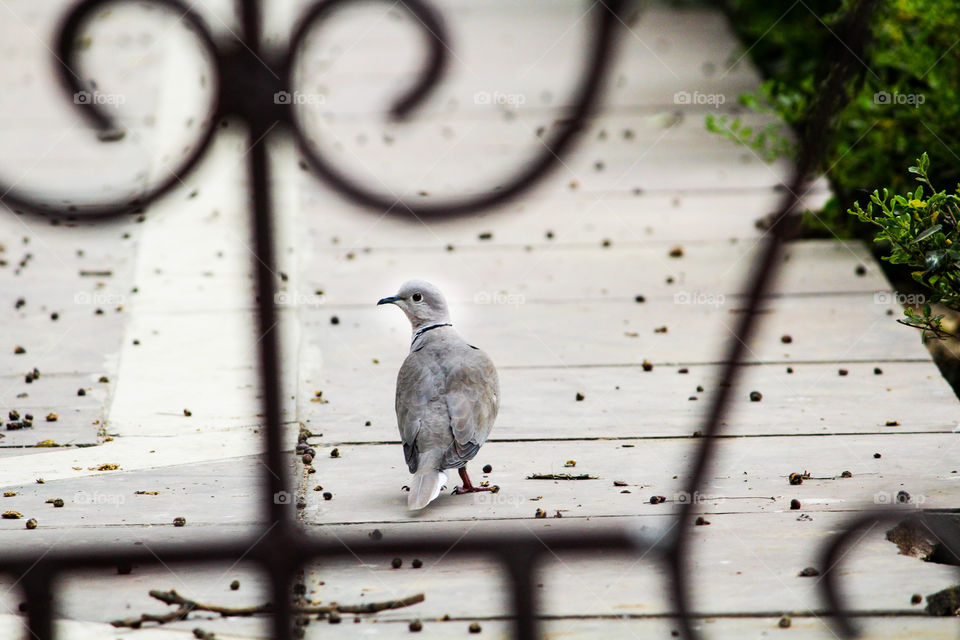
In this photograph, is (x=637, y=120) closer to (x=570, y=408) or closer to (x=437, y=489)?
(x=570, y=408)

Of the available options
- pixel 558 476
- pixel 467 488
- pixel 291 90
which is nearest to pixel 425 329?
pixel 467 488

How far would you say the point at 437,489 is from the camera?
4.30 metres

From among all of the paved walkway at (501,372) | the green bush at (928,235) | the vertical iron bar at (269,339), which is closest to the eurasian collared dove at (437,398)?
the paved walkway at (501,372)

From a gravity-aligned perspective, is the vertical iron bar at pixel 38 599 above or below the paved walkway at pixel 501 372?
below

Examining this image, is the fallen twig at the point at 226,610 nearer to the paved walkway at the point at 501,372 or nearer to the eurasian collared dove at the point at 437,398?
the paved walkway at the point at 501,372

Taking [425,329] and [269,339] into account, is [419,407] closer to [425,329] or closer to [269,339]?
[425,329]

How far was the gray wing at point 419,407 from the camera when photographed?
4379 millimetres

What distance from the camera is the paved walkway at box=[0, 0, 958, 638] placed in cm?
372

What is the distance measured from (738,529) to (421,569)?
1079 millimetres

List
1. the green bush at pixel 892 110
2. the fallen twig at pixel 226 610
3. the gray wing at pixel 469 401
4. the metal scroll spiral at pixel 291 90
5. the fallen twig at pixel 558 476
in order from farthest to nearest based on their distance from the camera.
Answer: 1. the green bush at pixel 892 110
2. the fallen twig at pixel 558 476
3. the gray wing at pixel 469 401
4. the fallen twig at pixel 226 610
5. the metal scroll spiral at pixel 291 90

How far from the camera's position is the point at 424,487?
→ 429 cm

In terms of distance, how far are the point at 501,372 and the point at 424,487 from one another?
5.83ft

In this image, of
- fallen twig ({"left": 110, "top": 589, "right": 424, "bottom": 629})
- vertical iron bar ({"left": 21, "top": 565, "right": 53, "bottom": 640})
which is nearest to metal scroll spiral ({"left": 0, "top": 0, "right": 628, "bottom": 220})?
vertical iron bar ({"left": 21, "top": 565, "right": 53, "bottom": 640})

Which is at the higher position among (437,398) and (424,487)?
(437,398)
